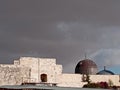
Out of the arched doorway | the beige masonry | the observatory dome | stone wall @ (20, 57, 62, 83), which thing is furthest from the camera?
the observatory dome

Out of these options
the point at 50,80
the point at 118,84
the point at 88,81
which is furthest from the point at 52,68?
the point at 118,84

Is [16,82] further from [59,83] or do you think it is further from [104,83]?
[104,83]

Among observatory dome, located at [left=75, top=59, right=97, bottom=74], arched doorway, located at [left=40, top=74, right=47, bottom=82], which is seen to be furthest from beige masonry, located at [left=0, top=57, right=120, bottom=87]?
observatory dome, located at [left=75, top=59, right=97, bottom=74]

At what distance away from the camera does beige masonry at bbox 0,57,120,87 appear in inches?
2124

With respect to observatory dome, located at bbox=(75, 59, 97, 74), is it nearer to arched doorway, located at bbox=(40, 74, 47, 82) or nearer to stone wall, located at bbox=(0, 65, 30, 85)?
arched doorway, located at bbox=(40, 74, 47, 82)

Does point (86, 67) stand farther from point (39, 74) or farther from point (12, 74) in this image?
point (12, 74)

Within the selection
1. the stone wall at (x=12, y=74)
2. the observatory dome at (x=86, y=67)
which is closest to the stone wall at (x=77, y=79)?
the observatory dome at (x=86, y=67)

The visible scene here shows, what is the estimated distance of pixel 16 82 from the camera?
54.0 metres

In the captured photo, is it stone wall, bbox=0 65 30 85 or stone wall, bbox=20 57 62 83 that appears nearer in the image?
stone wall, bbox=0 65 30 85

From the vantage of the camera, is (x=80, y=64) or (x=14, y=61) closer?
(x=14, y=61)

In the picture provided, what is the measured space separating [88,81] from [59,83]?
395cm

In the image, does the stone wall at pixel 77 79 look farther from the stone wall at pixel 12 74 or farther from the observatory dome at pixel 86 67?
the stone wall at pixel 12 74

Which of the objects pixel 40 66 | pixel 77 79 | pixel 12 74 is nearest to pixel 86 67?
pixel 77 79

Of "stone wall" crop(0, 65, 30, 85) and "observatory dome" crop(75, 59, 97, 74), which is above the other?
"observatory dome" crop(75, 59, 97, 74)
